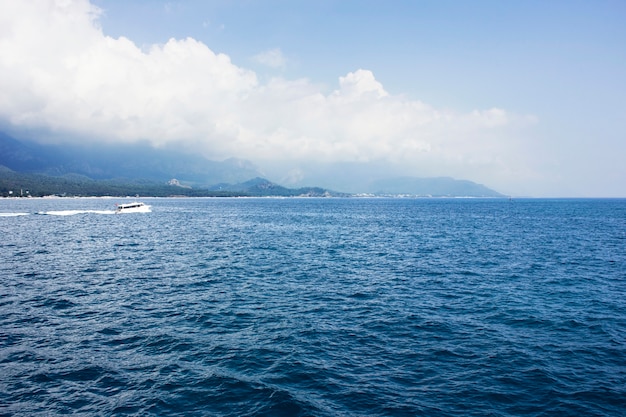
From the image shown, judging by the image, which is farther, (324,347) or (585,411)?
(324,347)

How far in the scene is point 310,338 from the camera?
1108 inches

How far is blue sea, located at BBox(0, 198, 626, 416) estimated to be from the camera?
1992 cm

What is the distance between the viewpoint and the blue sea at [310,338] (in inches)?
784

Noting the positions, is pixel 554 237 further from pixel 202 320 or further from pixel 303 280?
pixel 202 320

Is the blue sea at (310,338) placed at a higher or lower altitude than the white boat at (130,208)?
lower

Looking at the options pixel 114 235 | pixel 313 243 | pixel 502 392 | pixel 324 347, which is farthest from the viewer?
pixel 114 235

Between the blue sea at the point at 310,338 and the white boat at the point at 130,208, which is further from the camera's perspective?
the white boat at the point at 130,208

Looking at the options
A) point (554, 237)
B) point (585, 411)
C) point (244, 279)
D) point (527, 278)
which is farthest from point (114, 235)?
point (554, 237)

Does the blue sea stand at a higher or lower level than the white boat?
lower

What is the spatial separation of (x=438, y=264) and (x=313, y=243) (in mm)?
30743

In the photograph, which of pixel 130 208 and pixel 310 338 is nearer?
pixel 310 338

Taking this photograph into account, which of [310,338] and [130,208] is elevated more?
[130,208]

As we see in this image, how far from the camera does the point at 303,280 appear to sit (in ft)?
154

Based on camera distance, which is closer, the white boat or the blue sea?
the blue sea
